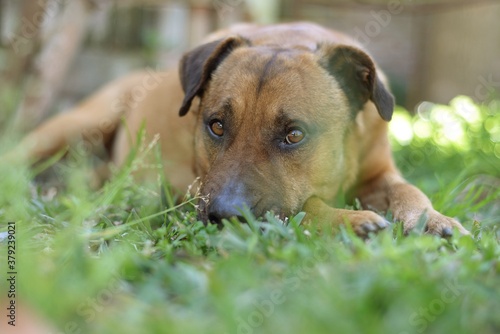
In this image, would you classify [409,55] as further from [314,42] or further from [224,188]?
[224,188]

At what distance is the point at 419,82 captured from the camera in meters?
9.92

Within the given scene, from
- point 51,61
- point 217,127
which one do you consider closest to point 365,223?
point 217,127

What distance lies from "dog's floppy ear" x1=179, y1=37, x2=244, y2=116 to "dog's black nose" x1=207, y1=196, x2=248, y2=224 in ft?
3.05

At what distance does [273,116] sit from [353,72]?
0.68 m

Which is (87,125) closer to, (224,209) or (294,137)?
(294,137)

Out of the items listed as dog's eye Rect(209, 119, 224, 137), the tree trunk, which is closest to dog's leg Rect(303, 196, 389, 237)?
dog's eye Rect(209, 119, 224, 137)

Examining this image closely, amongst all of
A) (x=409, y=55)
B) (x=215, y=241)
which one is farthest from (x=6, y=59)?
(x=409, y=55)

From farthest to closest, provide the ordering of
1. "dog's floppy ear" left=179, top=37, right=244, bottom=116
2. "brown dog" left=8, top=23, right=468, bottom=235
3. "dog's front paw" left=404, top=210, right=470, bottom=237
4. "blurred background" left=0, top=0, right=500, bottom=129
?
"blurred background" left=0, top=0, right=500, bottom=129, "dog's floppy ear" left=179, top=37, right=244, bottom=116, "brown dog" left=8, top=23, right=468, bottom=235, "dog's front paw" left=404, top=210, right=470, bottom=237

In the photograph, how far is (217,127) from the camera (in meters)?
3.59

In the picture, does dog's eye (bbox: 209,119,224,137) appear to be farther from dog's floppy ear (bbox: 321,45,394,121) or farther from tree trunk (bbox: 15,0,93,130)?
tree trunk (bbox: 15,0,93,130)

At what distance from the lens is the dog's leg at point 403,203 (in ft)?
10.1

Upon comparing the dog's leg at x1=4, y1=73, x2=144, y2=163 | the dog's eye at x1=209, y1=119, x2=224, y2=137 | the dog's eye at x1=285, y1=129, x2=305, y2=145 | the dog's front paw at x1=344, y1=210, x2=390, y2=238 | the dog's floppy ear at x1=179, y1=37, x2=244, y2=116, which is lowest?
the dog's leg at x1=4, y1=73, x2=144, y2=163

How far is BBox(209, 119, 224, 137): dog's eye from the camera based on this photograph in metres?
3.56

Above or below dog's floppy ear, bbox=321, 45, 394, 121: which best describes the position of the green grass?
below
